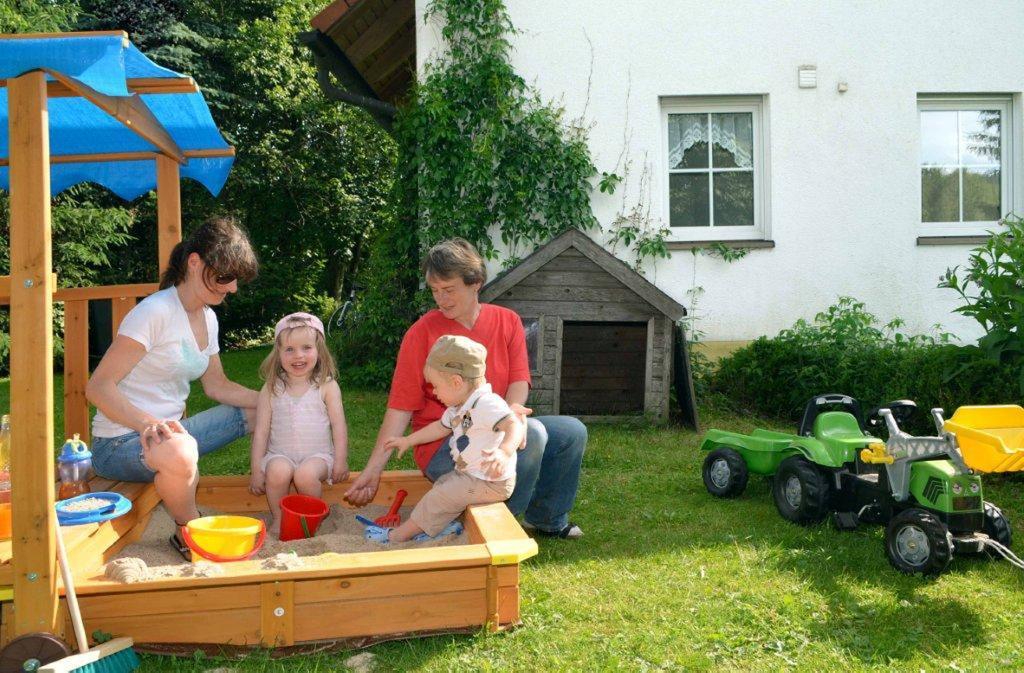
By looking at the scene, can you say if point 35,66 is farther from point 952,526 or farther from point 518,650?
point 952,526

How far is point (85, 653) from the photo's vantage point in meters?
2.40

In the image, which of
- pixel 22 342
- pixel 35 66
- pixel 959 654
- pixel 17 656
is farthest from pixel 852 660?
pixel 35 66

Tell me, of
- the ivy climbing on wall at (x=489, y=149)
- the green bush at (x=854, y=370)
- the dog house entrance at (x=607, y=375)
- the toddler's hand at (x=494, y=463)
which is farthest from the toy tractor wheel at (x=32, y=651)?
the ivy climbing on wall at (x=489, y=149)

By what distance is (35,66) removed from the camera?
242 cm

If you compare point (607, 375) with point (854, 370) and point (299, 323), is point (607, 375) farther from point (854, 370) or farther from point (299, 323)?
point (299, 323)

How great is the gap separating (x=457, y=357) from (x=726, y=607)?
127cm

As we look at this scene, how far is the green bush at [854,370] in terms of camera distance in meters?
5.12

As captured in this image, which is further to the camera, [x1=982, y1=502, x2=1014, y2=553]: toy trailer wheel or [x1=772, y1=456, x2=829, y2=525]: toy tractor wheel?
[x1=772, y1=456, x2=829, y2=525]: toy tractor wheel

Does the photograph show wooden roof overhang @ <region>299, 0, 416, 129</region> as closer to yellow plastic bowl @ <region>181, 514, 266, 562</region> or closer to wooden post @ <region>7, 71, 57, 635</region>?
yellow plastic bowl @ <region>181, 514, 266, 562</region>

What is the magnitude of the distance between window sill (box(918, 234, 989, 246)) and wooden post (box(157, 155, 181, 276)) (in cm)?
603

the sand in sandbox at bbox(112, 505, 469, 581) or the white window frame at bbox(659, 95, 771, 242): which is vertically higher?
the white window frame at bbox(659, 95, 771, 242)

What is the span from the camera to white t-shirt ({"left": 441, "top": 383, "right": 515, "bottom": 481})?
10.7 ft

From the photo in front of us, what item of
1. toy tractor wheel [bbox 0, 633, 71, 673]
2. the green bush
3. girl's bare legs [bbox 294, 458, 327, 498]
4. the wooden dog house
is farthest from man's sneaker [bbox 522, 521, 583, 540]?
the green bush

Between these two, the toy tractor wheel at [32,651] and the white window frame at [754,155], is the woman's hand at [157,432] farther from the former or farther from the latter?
the white window frame at [754,155]
